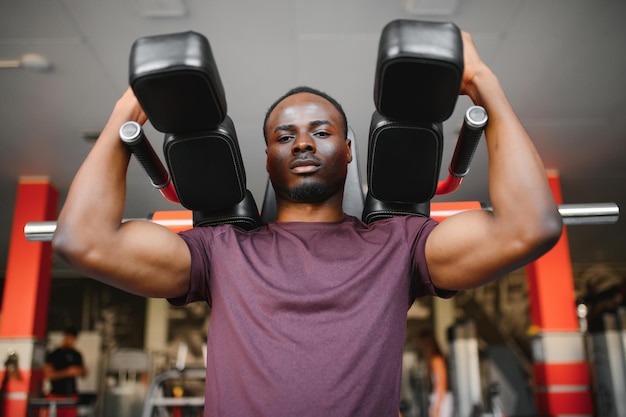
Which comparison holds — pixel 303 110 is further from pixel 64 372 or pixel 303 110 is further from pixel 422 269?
pixel 64 372

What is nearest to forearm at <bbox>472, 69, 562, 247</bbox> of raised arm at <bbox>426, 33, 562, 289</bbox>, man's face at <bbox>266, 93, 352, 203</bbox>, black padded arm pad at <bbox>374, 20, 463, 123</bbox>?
raised arm at <bbox>426, 33, 562, 289</bbox>

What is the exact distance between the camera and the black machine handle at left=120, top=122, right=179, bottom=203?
0.98 metres

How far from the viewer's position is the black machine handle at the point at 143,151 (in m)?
0.98

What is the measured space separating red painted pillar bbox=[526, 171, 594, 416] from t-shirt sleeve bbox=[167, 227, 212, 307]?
399 centimetres

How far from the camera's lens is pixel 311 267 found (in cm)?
103

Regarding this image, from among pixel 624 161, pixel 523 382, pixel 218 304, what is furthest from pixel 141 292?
pixel 523 382

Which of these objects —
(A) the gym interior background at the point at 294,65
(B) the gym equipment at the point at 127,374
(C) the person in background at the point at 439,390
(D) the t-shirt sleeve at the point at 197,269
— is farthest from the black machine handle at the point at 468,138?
(B) the gym equipment at the point at 127,374

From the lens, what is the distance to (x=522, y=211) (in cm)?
90

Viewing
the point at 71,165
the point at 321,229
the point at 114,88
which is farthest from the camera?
the point at 71,165

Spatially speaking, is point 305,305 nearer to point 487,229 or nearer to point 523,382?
point 487,229

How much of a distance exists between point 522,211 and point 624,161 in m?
4.54

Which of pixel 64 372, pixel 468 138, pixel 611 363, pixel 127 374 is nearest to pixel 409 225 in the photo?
pixel 468 138

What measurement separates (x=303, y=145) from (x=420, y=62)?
14.0 inches

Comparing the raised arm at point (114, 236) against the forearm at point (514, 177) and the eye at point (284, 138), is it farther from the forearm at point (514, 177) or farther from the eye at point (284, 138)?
the forearm at point (514, 177)
